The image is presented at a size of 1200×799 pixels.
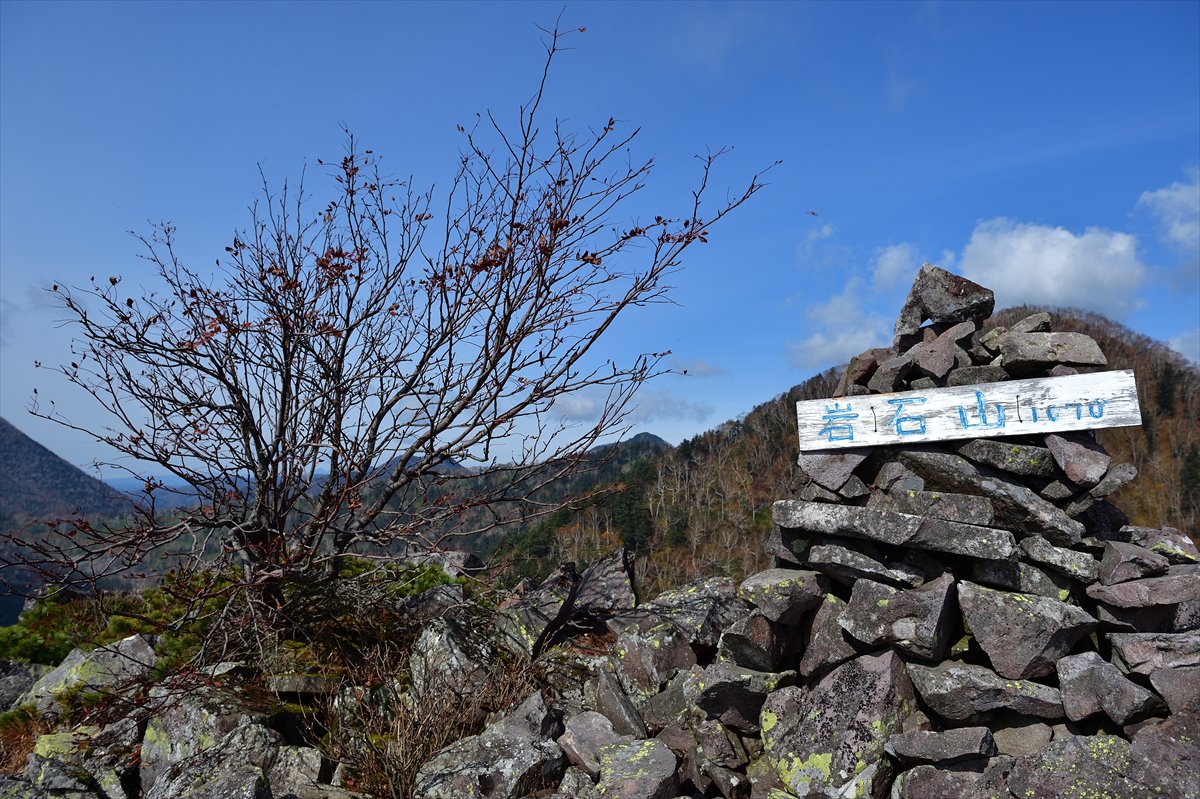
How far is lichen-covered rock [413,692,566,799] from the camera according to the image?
550 cm

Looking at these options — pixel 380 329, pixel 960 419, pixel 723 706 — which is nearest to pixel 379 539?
pixel 380 329

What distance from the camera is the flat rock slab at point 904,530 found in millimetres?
5855

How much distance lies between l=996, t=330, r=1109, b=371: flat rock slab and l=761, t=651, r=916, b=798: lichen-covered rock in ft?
9.83

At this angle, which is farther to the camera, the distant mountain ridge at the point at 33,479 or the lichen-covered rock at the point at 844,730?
the distant mountain ridge at the point at 33,479

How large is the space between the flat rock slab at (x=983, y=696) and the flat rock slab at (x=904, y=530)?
97cm

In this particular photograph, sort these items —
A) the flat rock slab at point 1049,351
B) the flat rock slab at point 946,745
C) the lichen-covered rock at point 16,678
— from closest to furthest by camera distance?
the flat rock slab at point 946,745
the flat rock slab at point 1049,351
the lichen-covered rock at point 16,678

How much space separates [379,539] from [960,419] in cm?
594

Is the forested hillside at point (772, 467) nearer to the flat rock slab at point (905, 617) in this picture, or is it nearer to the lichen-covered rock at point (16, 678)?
the lichen-covered rock at point (16, 678)

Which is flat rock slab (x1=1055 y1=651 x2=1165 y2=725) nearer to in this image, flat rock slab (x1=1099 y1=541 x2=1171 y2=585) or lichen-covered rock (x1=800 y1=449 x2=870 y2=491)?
flat rock slab (x1=1099 y1=541 x2=1171 y2=585)

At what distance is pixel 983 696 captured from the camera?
540 centimetres

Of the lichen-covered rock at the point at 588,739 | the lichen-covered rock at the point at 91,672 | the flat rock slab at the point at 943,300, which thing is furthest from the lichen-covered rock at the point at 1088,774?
the lichen-covered rock at the point at 91,672

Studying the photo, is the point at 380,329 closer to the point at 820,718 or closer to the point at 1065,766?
the point at 820,718

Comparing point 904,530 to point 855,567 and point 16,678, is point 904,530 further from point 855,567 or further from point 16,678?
point 16,678

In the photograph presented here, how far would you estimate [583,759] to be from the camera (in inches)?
236
